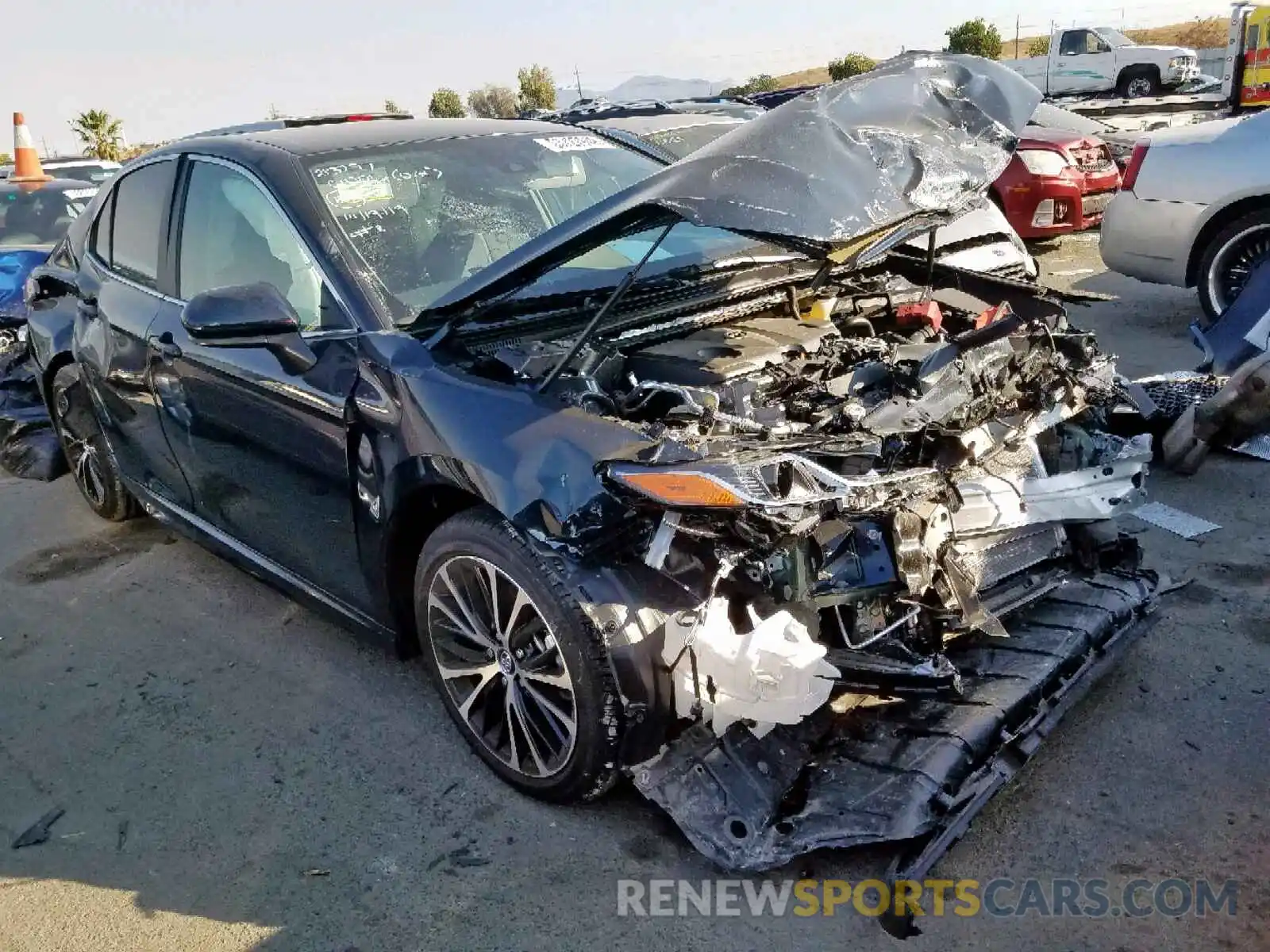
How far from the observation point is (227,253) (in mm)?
3627

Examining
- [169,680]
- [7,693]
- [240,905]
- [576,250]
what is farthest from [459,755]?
[7,693]

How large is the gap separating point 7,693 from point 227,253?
1.79m

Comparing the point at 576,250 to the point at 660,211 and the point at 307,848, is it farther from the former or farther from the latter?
Result: the point at 307,848

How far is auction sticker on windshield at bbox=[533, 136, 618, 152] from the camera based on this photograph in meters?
3.99

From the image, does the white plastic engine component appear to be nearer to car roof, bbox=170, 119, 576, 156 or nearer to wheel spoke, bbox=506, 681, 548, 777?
wheel spoke, bbox=506, 681, 548, 777

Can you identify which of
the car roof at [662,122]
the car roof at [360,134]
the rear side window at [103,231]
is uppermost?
the car roof at [360,134]

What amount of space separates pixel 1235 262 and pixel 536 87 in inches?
1810

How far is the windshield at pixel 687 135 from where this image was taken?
6.63 m

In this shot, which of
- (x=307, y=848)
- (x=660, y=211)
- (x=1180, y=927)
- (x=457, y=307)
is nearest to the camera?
(x=1180, y=927)

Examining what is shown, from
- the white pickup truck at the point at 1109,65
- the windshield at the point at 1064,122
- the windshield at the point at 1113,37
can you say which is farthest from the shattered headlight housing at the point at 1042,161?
the windshield at the point at 1113,37

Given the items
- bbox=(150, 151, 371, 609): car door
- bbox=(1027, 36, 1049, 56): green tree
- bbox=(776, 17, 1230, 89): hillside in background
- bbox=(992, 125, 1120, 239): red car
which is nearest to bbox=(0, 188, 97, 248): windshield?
bbox=(150, 151, 371, 609): car door

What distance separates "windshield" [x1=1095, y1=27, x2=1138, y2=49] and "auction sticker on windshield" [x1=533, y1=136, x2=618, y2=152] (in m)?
26.5

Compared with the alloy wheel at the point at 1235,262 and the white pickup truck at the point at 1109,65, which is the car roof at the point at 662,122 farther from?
the white pickup truck at the point at 1109,65

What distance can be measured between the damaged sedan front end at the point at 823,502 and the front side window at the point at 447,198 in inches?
10.6
